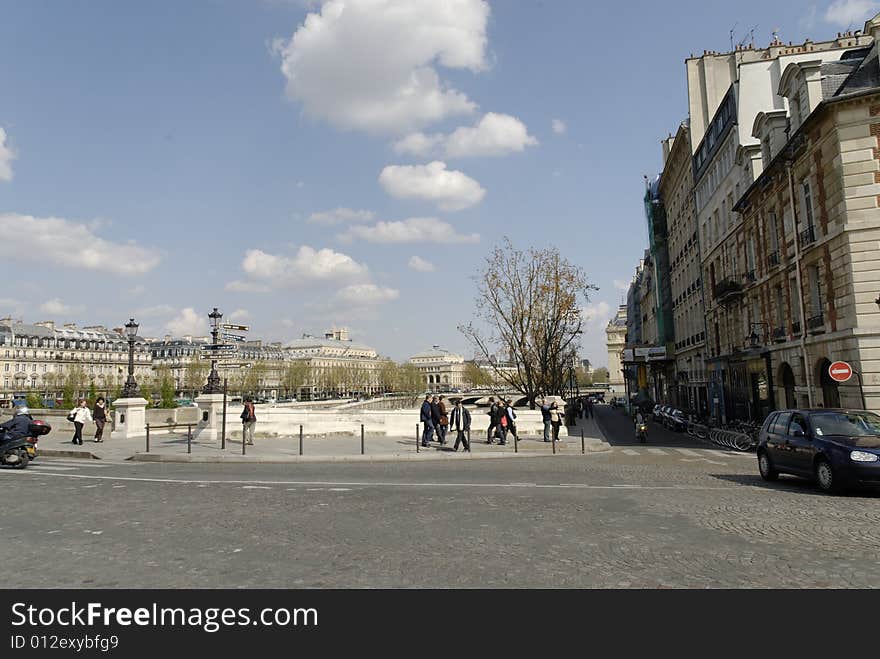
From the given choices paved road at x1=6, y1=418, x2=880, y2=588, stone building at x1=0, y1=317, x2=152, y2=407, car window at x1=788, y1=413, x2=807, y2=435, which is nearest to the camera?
paved road at x1=6, y1=418, x2=880, y2=588

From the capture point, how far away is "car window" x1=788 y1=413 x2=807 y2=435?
466 inches

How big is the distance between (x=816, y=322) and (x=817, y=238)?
299 cm

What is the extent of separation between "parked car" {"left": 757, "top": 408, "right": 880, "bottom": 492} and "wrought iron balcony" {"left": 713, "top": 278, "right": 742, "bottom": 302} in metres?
20.3

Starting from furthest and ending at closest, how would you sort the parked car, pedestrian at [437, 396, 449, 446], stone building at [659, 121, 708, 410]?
stone building at [659, 121, 708, 410], pedestrian at [437, 396, 449, 446], the parked car

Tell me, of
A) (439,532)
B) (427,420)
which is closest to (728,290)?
(427,420)

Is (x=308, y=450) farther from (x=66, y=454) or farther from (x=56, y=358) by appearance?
(x=56, y=358)

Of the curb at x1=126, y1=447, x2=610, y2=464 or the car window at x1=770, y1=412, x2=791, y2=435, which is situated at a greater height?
the car window at x1=770, y1=412, x2=791, y2=435

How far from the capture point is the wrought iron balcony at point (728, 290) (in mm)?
31614

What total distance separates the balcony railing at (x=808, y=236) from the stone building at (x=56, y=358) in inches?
3593

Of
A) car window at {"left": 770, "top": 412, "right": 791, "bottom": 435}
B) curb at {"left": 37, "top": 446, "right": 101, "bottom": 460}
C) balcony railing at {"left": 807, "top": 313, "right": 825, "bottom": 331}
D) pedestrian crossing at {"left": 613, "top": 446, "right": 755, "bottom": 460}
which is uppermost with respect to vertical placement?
balcony railing at {"left": 807, "top": 313, "right": 825, "bottom": 331}

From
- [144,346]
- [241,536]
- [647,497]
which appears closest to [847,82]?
[647,497]

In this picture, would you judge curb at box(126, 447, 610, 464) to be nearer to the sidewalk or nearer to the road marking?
the sidewalk

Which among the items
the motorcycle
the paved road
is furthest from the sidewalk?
the paved road
